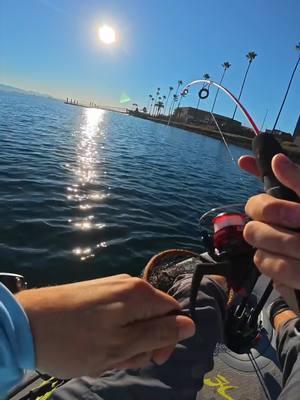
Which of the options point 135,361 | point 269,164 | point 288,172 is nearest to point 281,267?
point 288,172

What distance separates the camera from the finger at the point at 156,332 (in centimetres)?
101

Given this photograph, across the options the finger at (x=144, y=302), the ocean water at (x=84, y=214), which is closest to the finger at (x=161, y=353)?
the finger at (x=144, y=302)

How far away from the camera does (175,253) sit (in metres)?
4.96

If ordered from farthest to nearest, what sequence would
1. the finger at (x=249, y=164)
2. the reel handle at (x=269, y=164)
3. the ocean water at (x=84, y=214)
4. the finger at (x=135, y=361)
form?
the ocean water at (x=84, y=214) → the finger at (x=249, y=164) → the reel handle at (x=269, y=164) → the finger at (x=135, y=361)

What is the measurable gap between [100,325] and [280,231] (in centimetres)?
64

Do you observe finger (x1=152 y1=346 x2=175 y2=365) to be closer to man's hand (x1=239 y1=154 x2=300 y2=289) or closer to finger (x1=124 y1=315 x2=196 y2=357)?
finger (x1=124 y1=315 x2=196 y2=357)

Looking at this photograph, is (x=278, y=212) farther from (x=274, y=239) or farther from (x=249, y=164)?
(x=249, y=164)

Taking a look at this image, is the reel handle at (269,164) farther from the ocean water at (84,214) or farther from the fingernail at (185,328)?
the ocean water at (84,214)

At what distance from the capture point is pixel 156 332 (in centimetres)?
103

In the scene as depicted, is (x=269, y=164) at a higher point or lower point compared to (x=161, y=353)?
higher

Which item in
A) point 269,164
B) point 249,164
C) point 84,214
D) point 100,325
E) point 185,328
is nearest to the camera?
point 100,325

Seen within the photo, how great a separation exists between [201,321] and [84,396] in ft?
2.97

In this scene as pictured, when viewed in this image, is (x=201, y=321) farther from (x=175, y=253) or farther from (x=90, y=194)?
(x=90, y=194)

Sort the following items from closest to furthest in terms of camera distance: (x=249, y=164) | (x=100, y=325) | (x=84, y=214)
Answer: (x=100, y=325)
(x=249, y=164)
(x=84, y=214)
